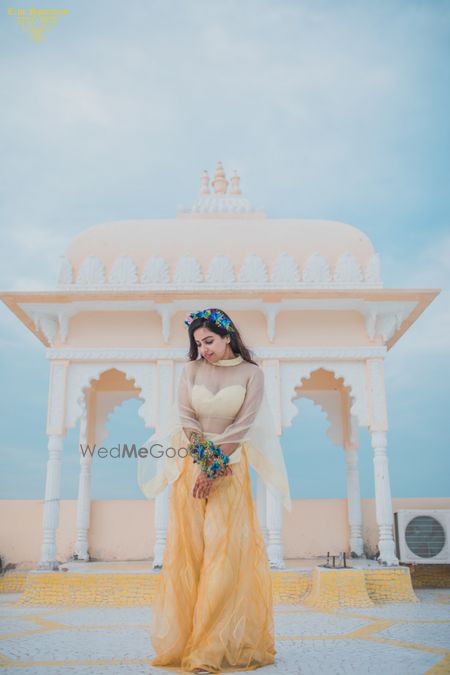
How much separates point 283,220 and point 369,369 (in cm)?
245

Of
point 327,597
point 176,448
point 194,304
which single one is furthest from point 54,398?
point 176,448

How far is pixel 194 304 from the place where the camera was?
7910mm

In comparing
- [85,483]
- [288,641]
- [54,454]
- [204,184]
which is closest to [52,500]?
[54,454]

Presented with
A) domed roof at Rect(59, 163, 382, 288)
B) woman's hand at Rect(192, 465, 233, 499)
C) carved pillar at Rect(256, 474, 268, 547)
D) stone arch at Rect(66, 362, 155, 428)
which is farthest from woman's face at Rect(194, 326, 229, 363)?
carved pillar at Rect(256, 474, 268, 547)

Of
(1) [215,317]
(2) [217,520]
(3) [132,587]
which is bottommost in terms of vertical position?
(3) [132,587]

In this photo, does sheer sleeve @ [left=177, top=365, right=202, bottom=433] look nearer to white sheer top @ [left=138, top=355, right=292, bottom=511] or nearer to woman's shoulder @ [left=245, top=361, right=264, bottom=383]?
white sheer top @ [left=138, top=355, right=292, bottom=511]

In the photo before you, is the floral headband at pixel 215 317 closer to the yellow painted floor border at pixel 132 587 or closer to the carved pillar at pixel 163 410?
the yellow painted floor border at pixel 132 587

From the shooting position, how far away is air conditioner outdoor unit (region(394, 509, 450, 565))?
7.86 meters

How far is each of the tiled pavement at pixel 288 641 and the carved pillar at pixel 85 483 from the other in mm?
3032

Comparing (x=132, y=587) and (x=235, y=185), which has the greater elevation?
(x=235, y=185)

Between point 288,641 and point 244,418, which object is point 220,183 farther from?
point 288,641

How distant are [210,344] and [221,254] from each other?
5057 mm

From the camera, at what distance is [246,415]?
3.37m

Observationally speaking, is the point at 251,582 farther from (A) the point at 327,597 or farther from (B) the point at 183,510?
(A) the point at 327,597
